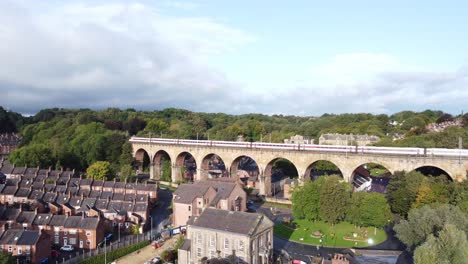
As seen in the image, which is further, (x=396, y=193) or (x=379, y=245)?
(x=396, y=193)

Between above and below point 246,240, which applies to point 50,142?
above

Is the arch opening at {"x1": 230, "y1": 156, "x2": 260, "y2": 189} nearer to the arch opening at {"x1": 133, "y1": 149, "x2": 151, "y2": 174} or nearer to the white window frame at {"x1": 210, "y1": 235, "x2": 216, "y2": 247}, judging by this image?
the arch opening at {"x1": 133, "y1": 149, "x2": 151, "y2": 174}

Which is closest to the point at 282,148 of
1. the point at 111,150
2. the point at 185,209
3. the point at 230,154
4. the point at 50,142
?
the point at 230,154

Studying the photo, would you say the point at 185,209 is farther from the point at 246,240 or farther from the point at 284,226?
the point at 246,240

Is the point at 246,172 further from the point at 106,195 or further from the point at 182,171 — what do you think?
the point at 106,195

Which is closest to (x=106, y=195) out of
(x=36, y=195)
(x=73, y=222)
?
(x=36, y=195)

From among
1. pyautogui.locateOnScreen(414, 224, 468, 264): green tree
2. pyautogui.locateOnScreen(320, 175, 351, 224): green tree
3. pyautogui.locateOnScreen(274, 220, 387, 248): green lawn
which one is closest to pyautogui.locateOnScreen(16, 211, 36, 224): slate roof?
pyautogui.locateOnScreen(274, 220, 387, 248): green lawn

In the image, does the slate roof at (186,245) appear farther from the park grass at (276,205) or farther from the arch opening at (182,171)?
the arch opening at (182,171)
